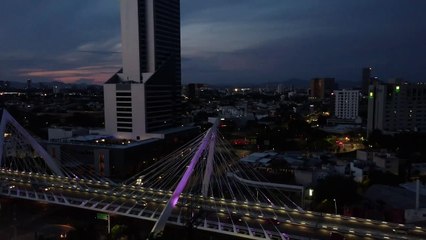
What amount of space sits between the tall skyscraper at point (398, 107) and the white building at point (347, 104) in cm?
1246

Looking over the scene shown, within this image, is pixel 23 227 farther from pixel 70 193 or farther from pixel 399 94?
pixel 399 94

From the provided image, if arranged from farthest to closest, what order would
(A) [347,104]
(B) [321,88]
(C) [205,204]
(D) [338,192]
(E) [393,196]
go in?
(B) [321,88] < (A) [347,104] < (E) [393,196] < (D) [338,192] < (C) [205,204]

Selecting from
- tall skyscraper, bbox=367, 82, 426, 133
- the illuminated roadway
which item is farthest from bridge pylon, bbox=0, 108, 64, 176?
tall skyscraper, bbox=367, 82, 426, 133

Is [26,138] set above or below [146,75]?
below

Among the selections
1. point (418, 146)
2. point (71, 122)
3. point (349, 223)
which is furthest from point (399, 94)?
point (71, 122)

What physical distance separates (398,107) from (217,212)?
63.4ft

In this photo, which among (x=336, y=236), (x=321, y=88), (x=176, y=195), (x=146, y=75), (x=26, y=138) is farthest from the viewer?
(x=321, y=88)

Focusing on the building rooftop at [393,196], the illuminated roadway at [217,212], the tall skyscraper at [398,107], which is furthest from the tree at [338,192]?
the tall skyscraper at [398,107]

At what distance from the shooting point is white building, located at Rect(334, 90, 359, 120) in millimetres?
36625

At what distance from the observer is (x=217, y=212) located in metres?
8.07

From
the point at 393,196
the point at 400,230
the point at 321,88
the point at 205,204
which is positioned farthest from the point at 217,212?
the point at 321,88

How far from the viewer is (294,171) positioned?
13148mm

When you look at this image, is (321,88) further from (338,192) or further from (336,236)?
(336,236)

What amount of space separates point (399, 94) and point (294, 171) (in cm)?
1383
